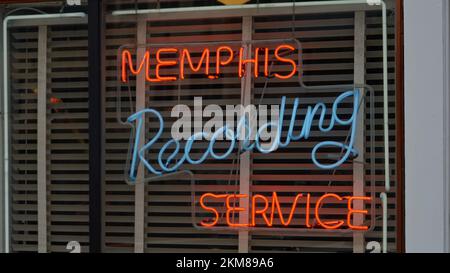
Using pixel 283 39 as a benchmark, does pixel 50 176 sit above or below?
below

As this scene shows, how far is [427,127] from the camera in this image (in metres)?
4.68

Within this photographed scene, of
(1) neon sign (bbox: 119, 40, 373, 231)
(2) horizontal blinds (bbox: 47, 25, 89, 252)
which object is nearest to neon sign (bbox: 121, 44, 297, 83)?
(1) neon sign (bbox: 119, 40, 373, 231)

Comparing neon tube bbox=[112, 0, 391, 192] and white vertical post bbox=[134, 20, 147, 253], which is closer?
neon tube bbox=[112, 0, 391, 192]

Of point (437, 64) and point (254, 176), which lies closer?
point (437, 64)

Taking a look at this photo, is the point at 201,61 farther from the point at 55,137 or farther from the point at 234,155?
the point at 55,137

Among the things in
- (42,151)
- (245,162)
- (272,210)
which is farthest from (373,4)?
(42,151)

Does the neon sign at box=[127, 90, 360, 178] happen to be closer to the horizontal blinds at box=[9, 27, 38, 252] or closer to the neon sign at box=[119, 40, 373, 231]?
the neon sign at box=[119, 40, 373, 231]

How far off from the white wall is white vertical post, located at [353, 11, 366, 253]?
323mm

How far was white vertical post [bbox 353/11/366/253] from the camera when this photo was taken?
15.9 ft

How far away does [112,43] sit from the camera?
17.0 ft

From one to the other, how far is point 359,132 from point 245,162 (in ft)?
2.92

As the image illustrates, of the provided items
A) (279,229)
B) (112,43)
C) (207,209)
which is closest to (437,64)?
(279,229)

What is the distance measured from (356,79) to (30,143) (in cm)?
266
